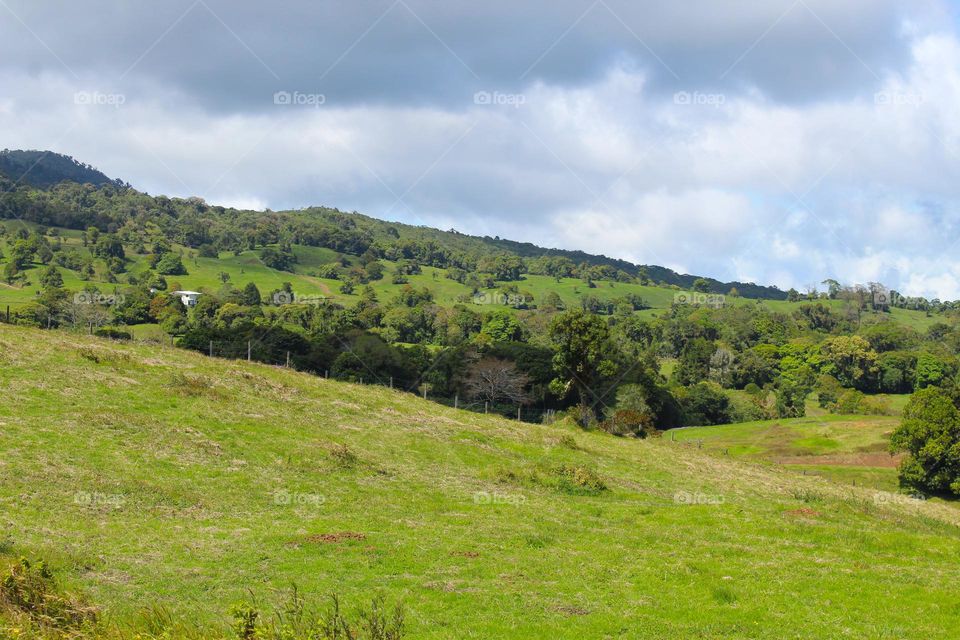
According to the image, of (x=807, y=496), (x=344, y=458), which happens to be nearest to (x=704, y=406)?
(x=807, y=496)

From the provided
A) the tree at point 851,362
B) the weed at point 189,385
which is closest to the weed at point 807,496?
the weed at point 189,385

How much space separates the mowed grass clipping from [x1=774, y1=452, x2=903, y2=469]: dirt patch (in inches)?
1911

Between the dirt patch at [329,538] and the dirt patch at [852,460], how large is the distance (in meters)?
84.7

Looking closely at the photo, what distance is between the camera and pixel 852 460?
322 feet

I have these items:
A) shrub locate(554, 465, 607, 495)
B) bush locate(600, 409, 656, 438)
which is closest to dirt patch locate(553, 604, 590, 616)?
shrub locate(554, 465, 607, 495)

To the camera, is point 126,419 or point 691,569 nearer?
point 691,569

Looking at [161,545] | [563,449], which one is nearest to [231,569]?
[161,545]

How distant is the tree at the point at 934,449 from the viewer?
75.7 meters

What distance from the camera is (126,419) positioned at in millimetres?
34906

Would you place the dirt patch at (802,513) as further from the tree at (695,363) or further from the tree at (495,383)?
the tree at (695,363)

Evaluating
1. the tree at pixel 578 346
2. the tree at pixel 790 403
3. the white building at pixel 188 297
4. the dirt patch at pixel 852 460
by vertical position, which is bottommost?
the dirt patch at pixel 852 460

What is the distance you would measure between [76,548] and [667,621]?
16403mm

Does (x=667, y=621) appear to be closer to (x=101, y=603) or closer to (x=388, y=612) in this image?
(x=388, y=612)

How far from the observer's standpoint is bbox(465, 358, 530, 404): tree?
104 metres
